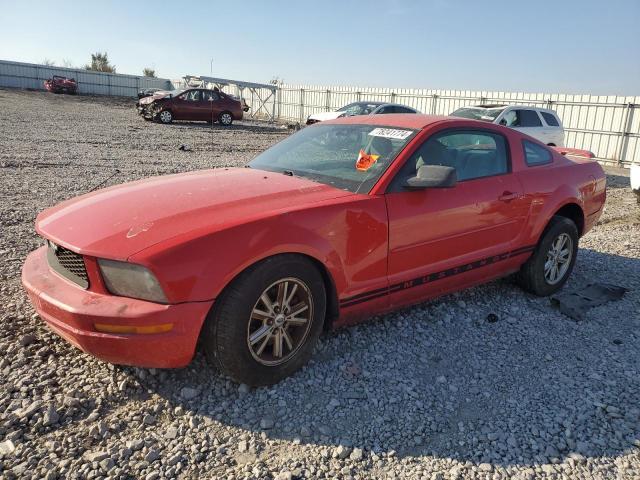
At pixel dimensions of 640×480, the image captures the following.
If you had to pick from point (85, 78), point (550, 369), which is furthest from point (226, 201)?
point (85, 78)

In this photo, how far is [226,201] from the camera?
3.01 meters

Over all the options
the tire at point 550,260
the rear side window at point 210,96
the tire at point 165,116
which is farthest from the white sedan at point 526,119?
the tire at point 165,116

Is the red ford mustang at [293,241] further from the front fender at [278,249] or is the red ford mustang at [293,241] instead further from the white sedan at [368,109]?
the white sedan at [368,109]

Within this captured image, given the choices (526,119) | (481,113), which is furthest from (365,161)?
(526,119)

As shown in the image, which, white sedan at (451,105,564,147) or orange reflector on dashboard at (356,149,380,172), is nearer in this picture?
orange reflector on dashboard at (356,149,380,172)

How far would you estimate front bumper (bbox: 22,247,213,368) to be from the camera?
246 centimetres

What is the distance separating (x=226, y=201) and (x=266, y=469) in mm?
1491

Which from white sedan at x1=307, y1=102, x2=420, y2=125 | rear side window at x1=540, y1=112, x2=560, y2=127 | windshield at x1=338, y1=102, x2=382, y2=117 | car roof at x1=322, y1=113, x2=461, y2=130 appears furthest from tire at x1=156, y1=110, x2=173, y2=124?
car roof at x1=322, y1=113, x2=461, y2=130

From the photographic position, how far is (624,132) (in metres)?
16.5

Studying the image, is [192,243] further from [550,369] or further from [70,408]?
[550,369]

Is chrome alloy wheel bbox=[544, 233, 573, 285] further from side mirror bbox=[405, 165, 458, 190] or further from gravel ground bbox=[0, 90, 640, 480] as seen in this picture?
side mirror bbox=[405, 165, 458, 190]

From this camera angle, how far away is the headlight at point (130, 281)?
8.13ft

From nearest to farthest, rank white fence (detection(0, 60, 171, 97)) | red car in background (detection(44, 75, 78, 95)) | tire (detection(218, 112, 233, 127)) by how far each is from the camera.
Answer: tire (detection(218, 112, 233, 127)), red car in background (detection(44, 75, 78, 95)), white fence (detection(0, 60, 171, 97))

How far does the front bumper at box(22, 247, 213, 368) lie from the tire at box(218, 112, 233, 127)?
70.8 feet
